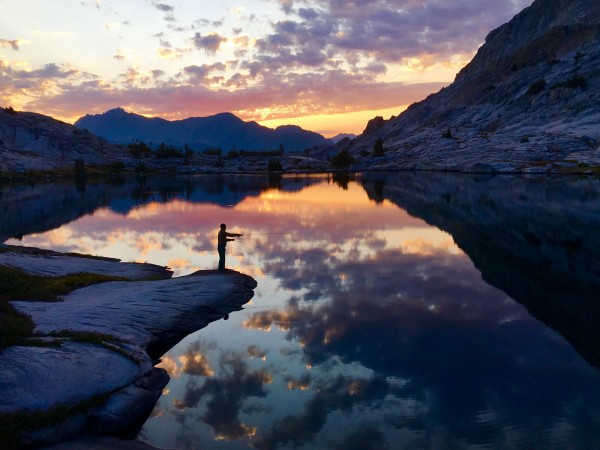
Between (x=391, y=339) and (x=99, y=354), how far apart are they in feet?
47.4

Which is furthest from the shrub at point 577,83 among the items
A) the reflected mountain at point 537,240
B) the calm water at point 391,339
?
the calm water at point 391,339

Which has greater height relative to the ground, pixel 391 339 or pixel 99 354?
pixel 99 354

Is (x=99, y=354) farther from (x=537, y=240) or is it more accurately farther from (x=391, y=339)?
(x=537, y=240)

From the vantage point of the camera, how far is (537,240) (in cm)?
5066

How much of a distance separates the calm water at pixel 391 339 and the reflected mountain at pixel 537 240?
0.22 metres

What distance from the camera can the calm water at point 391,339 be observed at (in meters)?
17.6

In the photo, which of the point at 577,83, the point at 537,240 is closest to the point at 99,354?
the point at 537,240

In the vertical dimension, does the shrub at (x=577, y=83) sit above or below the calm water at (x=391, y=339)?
above

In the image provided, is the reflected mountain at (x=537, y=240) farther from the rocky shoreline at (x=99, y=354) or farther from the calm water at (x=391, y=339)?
the rocky shoreline at (x=99, y=354)

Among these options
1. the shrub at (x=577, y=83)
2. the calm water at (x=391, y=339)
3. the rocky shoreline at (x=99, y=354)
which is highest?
the shrub at (x=577, y=83)

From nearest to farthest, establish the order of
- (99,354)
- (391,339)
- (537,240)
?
(99,354)
(391,339)
(537,240)

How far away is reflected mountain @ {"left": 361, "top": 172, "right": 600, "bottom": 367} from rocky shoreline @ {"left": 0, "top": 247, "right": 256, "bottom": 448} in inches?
794

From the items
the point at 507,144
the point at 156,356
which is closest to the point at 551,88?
the point at 507,144

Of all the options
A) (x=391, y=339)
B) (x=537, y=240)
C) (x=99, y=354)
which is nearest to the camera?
(x=99, y=354)
